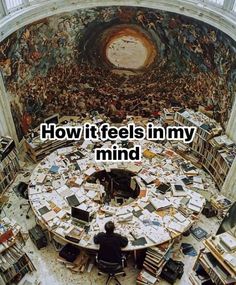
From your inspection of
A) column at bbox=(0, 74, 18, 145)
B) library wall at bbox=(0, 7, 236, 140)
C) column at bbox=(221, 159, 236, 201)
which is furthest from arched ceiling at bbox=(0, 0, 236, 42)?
column at bbox=(221, 159, 236, 201)

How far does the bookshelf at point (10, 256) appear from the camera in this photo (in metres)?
8.01

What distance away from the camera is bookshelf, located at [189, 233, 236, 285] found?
7.22m

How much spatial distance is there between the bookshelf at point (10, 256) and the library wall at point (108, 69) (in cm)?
400

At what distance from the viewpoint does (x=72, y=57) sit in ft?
39.0

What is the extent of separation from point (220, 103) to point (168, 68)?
2.15 m

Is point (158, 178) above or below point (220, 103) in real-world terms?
below

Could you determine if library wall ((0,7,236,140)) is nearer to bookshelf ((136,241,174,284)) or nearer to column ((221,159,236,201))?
column ((221,159,236,201))

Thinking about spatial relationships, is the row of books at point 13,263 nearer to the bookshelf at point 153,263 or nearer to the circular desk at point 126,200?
the circular desk at point 126,200

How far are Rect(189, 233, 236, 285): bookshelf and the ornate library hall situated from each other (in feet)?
0.09

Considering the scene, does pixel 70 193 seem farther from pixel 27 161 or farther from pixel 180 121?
pixel 180 121

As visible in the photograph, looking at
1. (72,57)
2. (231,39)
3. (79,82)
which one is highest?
(231,39)

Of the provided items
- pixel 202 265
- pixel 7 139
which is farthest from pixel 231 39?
pixel 7 139

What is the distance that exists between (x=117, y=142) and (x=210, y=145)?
283cm

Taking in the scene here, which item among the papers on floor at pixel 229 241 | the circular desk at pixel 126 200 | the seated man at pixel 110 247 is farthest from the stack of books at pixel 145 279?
the papers on floor at pixel 229 241
